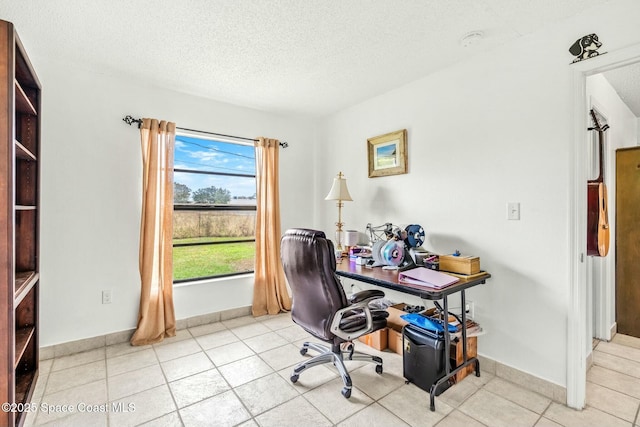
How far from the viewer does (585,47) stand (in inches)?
71.0

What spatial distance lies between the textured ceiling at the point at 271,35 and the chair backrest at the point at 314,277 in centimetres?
132

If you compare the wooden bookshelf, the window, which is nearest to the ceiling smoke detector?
the window

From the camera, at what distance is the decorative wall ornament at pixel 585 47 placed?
1.77 metres

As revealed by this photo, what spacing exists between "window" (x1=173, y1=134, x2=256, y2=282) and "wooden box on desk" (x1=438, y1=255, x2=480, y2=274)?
2.21 metres

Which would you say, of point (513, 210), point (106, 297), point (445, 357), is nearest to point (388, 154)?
point (513, 210)

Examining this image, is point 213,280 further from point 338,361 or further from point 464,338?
point 464,338

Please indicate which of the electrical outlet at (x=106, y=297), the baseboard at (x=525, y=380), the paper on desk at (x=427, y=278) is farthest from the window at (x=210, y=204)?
the baseboard at (x=525, y=380)

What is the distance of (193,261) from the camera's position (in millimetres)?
4023

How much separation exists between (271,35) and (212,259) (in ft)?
10.00

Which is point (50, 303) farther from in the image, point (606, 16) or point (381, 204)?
point (606, 16)

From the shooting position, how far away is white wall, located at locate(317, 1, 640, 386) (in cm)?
189

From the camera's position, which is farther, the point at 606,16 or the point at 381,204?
the point at 381,204

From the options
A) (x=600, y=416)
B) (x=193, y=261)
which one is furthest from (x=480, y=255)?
(x=193, y=261)

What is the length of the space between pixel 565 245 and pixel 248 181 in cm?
303
